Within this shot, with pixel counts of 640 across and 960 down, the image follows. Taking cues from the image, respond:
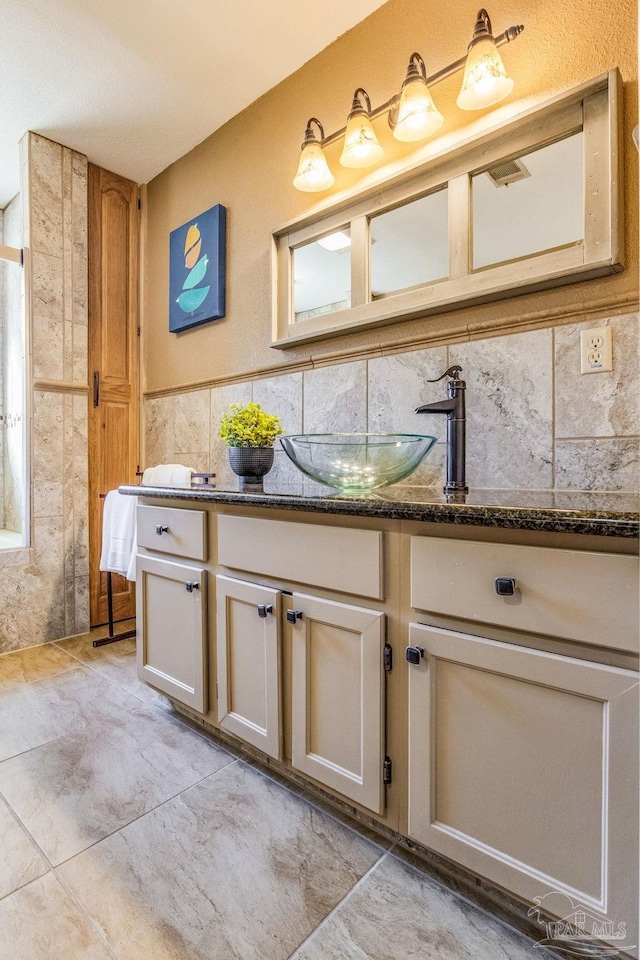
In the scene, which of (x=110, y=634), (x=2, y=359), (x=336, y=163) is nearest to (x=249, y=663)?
(x=110, y=634)

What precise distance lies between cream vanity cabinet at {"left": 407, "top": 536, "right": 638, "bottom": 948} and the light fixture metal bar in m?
1.37

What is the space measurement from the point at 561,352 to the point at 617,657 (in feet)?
2.72

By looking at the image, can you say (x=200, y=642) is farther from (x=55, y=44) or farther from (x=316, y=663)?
(x=55, y=44)

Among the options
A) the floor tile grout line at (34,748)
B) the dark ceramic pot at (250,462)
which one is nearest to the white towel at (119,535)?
the floor tile grout line at (34,748)

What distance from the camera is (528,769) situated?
823mm

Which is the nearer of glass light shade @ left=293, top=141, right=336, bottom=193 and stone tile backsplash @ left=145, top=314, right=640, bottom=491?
stone tile backsplash @ left=145, top=314, right=640, bottom=491

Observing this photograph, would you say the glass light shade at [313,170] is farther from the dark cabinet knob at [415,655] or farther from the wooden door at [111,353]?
the dark cabinet knob at [415,655]

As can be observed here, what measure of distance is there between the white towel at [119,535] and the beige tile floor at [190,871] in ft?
2.56

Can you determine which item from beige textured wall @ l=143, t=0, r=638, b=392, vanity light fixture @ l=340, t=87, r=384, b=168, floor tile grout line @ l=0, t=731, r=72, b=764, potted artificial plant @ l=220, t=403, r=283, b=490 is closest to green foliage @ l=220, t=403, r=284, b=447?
potted artificial plant @ l=220, t=403, r=283, b=490

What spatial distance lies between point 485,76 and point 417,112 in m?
0.20

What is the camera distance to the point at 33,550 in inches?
94.2

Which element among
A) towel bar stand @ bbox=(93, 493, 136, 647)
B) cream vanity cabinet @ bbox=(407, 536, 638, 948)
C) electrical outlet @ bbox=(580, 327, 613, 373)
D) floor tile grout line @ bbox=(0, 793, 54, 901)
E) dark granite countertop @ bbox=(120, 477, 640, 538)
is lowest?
floor tile grout line @ bbox=(0, 793, 54, 901)

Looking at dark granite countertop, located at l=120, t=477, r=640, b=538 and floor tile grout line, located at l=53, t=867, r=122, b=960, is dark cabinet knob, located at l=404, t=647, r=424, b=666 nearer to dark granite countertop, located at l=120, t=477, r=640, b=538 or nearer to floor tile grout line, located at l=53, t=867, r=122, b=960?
dark granite countertop, located at l=120, t=477, r=640, b=538

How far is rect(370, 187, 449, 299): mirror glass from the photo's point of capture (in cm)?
148
